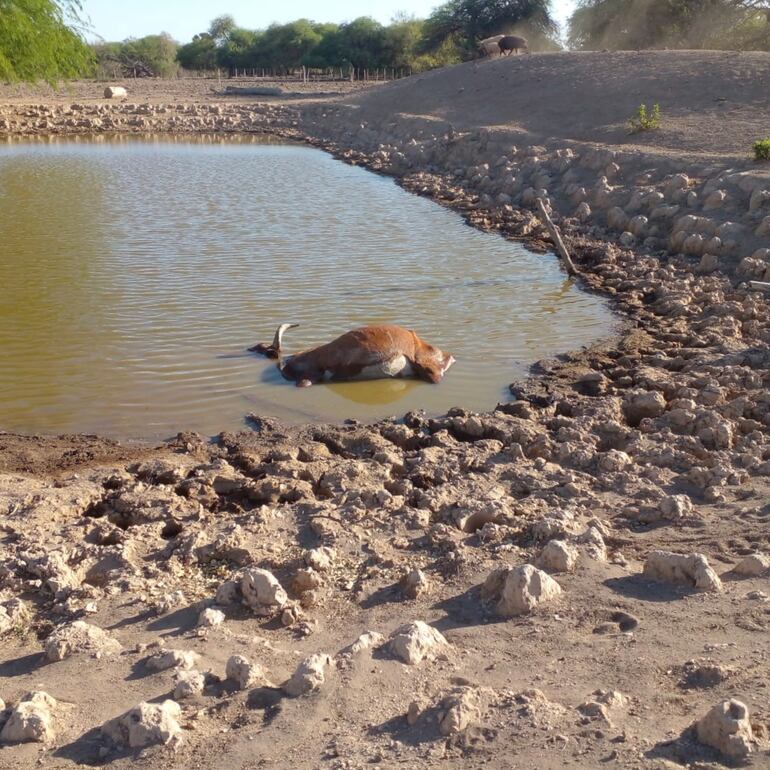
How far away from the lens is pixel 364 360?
26.3 ft

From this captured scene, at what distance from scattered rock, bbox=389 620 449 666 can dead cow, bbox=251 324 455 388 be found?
4.44 metres

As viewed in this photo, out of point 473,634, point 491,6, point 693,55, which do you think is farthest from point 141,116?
point 473,634

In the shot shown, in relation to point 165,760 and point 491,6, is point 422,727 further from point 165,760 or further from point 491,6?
point 491,6

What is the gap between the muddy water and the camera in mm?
7684

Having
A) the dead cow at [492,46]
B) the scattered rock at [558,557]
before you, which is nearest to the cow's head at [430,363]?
the scattered rock at [558,557]

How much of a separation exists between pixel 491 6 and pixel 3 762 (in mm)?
47800

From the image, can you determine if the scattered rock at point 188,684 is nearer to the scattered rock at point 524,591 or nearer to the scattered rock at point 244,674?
the scattered rock at point 244,674

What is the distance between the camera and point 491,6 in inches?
1786

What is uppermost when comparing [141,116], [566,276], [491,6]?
[491,6]

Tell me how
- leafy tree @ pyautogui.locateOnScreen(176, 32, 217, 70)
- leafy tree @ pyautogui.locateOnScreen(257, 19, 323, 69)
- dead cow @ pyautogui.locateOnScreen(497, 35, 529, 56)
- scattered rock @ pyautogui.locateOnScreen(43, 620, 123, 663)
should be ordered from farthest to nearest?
leafy tree @ pyautogui.locateOnScreen(176, 32, 217, 70), leafy tree @ pyautogui.locateOnScreen(257, 19, 323, 69), dead cow @ pyautogui.locateOnScreen(497, 35, 529, 56), scattered rock @ pyautogui.locateOnScreen(43, 620, 123, 663)

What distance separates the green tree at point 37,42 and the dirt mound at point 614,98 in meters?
9.96

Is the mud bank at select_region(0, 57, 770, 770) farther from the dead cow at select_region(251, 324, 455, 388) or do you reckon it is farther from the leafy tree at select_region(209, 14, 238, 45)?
the leafy tree at select_region(209, 14, 238, 45)

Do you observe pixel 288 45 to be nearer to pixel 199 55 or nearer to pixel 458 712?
pixel 199 55

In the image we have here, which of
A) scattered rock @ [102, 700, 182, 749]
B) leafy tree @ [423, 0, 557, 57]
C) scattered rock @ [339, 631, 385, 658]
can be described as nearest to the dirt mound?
scattered rock @ [339, 631, 385, 658]
